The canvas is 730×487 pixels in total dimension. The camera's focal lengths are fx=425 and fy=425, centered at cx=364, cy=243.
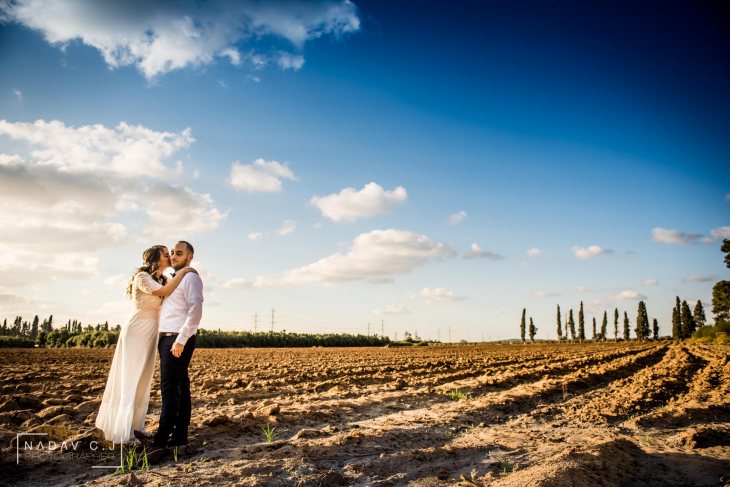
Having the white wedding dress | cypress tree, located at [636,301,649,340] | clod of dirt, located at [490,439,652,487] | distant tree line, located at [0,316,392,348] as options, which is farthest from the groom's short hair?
cypress tree, located at [636,301,649,340]

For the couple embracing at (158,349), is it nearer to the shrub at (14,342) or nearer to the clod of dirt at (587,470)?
the clod of dirt at (587,470)

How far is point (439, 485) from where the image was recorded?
362cm

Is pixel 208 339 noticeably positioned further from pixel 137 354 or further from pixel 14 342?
pixel 137 354

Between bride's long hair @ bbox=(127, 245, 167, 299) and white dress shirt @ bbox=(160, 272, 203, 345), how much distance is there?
0.48 m

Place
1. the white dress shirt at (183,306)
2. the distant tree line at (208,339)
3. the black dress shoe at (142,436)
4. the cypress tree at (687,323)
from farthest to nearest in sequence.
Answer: the cypress tree at (687,323) < the distant tree line at (208,339) < the black dress shoe at (142,436) < the white dress shirt at (183,306)

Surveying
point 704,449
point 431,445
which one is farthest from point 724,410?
point 431,445

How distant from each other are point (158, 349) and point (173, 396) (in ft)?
2.03

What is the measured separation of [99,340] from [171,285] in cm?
4656

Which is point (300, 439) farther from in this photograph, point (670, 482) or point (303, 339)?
point (303, 339)

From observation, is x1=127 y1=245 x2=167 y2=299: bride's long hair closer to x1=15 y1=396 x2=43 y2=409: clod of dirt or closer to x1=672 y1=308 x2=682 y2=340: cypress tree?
x1=15 y1=396 x2=43 y2=409: clod of dirt

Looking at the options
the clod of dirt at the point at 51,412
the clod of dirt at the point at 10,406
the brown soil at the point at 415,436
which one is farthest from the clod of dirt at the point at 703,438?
the clod of dirt at the point at 10,406

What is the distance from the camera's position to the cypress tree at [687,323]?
3135 inches

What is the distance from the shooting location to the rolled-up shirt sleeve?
170 inches

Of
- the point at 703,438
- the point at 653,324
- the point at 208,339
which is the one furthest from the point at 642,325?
the point at 703,438
